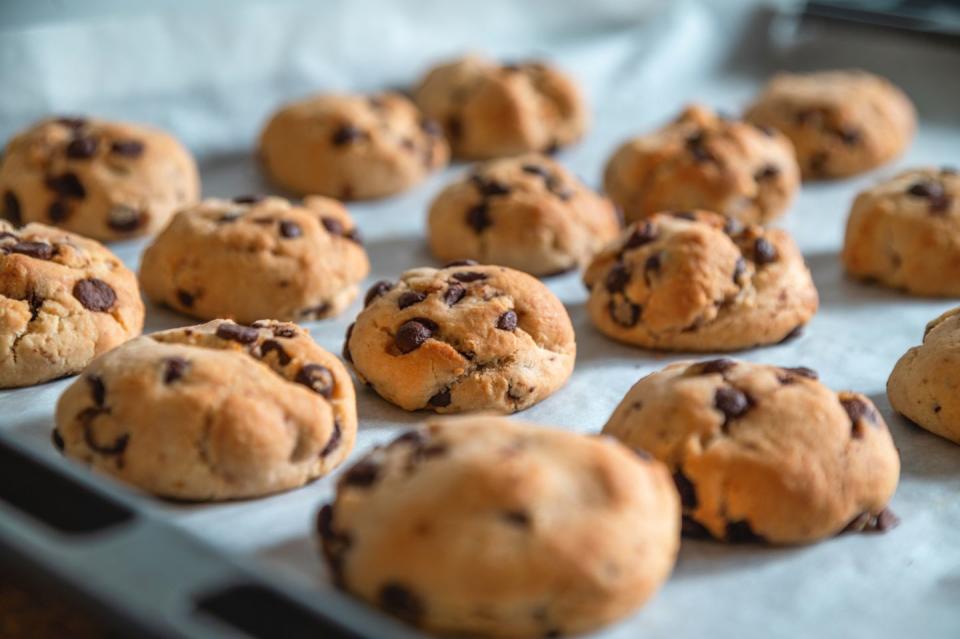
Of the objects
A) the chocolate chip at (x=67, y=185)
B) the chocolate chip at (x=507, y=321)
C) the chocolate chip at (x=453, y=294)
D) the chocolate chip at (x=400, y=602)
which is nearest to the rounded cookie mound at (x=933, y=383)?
the chocolate chip at (x=507, y=321)

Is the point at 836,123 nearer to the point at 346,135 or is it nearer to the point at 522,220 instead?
the point at 522,220

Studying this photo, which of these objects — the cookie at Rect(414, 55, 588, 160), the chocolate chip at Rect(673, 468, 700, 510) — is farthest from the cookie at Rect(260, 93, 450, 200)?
the chocolate chip at Rect(673, 468, 700, 510)

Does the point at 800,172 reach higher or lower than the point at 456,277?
Answer: lower

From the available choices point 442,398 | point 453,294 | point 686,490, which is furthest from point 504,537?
point 453,294

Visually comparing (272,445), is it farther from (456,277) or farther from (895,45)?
(895,45)

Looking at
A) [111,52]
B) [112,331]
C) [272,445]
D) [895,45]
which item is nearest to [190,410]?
[272,445]

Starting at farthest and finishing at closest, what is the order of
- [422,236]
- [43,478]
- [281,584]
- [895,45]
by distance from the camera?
[895,45]
[422,236]
[43,478]
[281,584]

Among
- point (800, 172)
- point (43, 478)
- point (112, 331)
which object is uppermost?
point (43, 478)
